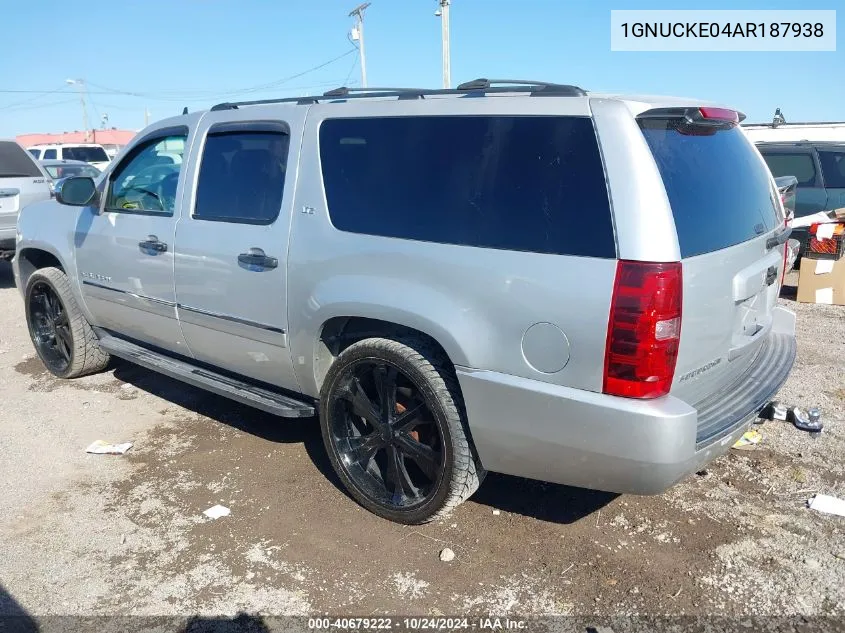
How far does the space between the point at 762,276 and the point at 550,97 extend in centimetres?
126

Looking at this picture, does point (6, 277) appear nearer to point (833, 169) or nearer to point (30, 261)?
point (30, 261)

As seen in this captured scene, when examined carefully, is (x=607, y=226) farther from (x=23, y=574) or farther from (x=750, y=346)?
(x=23, y=574)

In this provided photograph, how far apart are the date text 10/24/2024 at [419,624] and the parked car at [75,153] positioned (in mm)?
21835

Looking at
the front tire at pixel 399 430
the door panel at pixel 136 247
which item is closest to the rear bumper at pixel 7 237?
the door panel at pixel 136 247

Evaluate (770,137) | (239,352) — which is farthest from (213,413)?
(770,137)

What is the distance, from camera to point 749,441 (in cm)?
416

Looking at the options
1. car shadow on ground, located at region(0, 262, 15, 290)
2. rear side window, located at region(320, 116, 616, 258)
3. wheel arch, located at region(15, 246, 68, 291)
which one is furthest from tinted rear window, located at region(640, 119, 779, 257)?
car shadow on ground, located at region(0, 262, 15, 290)

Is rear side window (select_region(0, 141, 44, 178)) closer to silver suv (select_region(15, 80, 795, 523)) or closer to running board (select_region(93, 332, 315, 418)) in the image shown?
running board (select_region(93, 332, 315, 418))

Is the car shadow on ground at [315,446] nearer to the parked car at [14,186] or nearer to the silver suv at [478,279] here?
the silver suv at [478,279]

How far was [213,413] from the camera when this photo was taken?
4801 mm

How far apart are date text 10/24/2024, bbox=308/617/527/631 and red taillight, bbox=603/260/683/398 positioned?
1.02 meters

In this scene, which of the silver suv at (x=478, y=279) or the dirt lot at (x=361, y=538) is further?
the dirt lot at (x=361, y=538)

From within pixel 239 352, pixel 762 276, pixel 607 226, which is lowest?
pixel 239 352

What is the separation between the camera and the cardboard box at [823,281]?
7590 millimetres
